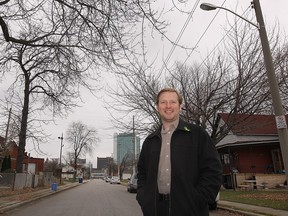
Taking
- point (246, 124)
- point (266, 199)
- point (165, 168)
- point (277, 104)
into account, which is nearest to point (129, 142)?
point (246, 124)

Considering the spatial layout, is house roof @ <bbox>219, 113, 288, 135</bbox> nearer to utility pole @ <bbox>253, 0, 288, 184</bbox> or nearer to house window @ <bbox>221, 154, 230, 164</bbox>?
house window @ <bbox>221, 154, 230, 164</bbox>

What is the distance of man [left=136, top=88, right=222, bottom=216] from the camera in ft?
9.17

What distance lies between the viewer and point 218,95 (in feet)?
59.8

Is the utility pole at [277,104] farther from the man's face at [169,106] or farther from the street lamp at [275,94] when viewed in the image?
the man's face at [169,106]

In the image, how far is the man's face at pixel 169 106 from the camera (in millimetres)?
3176

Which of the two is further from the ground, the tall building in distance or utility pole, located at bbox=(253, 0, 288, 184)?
the tall building in distance

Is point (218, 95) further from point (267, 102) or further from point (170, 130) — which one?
point (170, 130)

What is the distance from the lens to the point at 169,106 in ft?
10.4

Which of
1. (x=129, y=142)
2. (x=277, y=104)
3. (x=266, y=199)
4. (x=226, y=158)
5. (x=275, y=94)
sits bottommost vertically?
(x=266, y=199)

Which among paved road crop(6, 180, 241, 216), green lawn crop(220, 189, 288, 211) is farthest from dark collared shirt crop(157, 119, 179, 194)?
green lawn crop(220, 189, 288, 211)

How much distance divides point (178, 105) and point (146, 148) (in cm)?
54

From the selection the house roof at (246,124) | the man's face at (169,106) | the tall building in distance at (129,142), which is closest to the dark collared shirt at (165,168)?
the man's face at (169,106)

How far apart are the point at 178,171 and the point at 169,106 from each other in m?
0.66

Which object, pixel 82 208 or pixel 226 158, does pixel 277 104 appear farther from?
pixel 226 158
